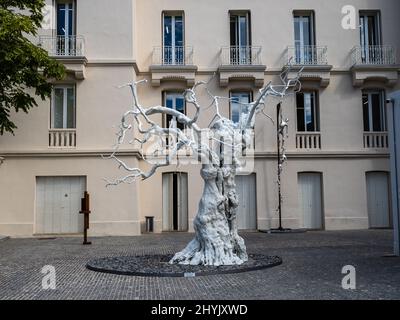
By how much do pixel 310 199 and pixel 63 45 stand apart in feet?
42.7

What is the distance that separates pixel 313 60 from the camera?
77.2 ft

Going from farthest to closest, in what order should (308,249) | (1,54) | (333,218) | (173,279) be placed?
(333,218) < (1,54) < (308,249) < (173,279)

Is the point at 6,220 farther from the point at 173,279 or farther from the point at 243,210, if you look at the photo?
the point at 173,279

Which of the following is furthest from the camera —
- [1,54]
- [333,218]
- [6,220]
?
[333,218]

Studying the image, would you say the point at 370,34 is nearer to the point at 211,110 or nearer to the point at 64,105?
the point at 211,110

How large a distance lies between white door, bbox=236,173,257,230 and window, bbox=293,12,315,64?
613 cm

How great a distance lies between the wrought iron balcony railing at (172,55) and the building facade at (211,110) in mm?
Answer: 51

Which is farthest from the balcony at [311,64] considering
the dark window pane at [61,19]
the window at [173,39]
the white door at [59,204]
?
the white door at [59,204]

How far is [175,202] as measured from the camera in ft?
75.4

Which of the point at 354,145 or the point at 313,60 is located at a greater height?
the point at 313,60

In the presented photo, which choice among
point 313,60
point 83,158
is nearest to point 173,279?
point 83,158

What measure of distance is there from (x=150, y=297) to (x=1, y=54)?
11851 mm

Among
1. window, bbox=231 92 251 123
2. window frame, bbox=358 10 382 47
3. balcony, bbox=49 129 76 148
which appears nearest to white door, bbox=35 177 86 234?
balcony, bbox=49 129 76 148

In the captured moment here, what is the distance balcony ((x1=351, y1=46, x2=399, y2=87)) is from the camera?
913 inches
